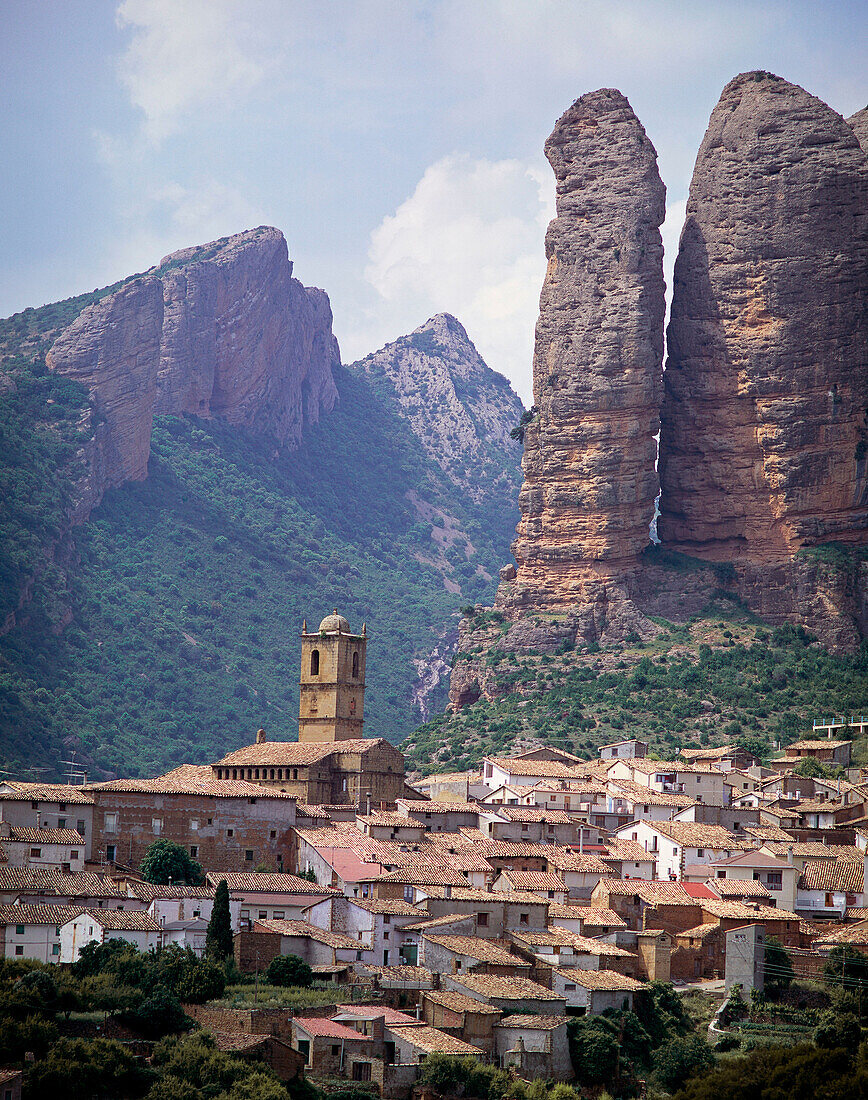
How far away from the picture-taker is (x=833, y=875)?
246 feet

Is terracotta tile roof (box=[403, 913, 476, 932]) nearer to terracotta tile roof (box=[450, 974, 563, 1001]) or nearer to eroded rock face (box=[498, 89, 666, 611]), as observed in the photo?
terracotta tile roof (box=[450, 974, 563, 1001])

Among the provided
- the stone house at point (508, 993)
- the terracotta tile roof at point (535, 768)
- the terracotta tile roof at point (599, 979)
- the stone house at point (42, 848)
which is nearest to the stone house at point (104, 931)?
the stone house at point (42, 848)

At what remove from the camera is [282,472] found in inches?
7441

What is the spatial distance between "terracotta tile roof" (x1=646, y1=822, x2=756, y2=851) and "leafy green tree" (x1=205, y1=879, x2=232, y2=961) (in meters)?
20.3

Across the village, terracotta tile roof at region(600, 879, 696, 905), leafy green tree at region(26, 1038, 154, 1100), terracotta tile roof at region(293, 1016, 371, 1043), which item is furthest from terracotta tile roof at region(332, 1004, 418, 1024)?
terracotta tile roof at region(600, 879, 696, 905)

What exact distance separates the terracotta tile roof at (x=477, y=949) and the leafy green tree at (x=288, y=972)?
4.26m

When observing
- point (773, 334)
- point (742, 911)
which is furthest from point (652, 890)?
point (773, 334)

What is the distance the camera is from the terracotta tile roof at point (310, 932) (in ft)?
205

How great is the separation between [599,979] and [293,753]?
21.9 metres

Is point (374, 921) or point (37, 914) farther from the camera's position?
point (374, 921)

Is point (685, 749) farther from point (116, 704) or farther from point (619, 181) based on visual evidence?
point (116, 704)

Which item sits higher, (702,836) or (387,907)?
(702,836)

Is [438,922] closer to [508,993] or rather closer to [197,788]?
[508,993]

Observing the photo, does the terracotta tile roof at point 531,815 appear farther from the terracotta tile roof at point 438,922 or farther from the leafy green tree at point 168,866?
the leafy green tree at point 168,866
